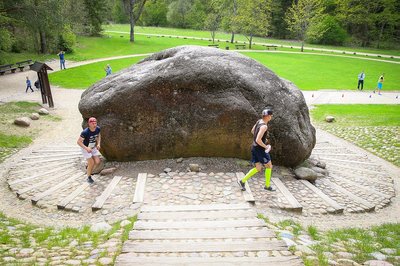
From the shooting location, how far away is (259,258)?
601 centimetres

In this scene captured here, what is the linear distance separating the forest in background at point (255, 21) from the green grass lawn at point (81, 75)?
286 inches

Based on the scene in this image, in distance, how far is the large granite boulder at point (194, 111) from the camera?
11656 millimetres

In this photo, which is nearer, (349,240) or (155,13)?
(349,240)

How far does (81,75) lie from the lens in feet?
119

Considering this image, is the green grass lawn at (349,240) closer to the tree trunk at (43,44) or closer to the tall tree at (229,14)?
the tree trunk at (43,44)

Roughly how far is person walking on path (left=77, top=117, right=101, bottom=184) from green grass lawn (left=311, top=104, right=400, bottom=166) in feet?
44.4

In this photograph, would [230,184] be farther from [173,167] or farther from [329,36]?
[329,36]

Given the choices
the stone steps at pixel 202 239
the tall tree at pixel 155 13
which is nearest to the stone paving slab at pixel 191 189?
the stone steps at pixel 202 239

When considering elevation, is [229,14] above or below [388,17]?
below

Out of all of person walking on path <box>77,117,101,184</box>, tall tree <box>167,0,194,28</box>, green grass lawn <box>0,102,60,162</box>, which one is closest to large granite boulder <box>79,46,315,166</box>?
person walking on path <box>77,117,101,184</box>

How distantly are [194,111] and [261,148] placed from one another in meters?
3.23

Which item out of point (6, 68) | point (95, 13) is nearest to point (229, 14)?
point (95, 13)

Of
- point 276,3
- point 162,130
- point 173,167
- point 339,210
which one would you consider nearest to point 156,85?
point 162,130

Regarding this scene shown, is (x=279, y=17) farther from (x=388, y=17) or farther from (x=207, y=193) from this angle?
(x=207, y=193)
